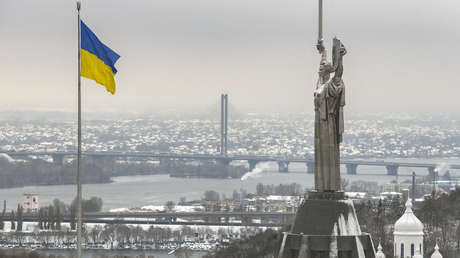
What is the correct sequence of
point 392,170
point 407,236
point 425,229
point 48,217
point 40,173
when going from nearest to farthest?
point 407,236
point 425,229
point 48,217
point 392,170
point 40,173

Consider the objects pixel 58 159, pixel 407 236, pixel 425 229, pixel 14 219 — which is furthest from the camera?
pixel 58 159

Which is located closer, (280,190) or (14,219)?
(14,219)

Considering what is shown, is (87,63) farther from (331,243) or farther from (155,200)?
(155,200)

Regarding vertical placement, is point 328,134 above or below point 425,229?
above

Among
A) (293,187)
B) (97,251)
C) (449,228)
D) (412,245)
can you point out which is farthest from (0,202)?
(412,245)

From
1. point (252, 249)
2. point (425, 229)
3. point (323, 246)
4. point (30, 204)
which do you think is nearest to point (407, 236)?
point (425, 229)

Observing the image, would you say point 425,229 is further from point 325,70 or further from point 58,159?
point 58,159

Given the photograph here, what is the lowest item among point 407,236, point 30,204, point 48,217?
point 48,217
